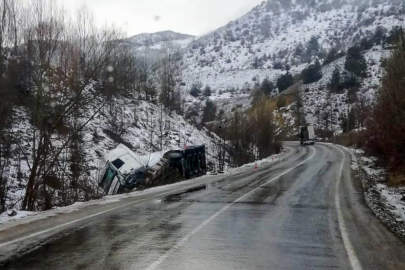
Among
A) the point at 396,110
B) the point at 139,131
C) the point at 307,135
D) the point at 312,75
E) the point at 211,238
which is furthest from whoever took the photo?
the point at 312,75

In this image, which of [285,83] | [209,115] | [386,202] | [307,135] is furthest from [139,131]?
[285,83]

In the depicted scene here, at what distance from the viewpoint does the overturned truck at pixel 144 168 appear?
76.8 ft

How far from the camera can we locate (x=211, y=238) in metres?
8.26

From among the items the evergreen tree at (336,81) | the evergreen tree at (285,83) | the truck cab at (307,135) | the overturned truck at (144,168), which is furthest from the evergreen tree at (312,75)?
the overturned truck at (144,168)

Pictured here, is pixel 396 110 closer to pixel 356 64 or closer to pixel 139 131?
pixel 139 131

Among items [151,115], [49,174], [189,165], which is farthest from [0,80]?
[151,115]

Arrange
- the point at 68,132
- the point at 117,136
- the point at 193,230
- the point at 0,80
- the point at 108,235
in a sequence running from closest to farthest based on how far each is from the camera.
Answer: the point at 108,235
the point at 193,230
the point at 0,80
the point at 68,132
the point at 117,136

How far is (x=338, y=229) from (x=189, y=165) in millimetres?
18600

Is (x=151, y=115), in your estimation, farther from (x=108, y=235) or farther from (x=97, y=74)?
(x=108, y=235)

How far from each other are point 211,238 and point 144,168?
1635 centimetres

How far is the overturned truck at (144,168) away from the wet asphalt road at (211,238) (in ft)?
32.0

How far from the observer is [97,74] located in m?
18.4

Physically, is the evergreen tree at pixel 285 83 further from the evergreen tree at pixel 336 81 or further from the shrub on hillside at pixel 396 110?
the shrub on hillside at pixel 396 110

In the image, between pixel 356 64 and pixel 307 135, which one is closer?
pixel 307 135
